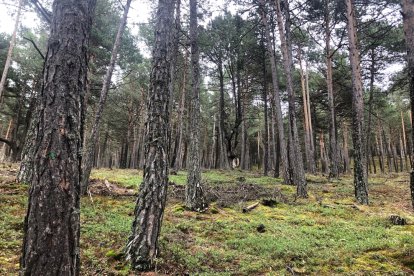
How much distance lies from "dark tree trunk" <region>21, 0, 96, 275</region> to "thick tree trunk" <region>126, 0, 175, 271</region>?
2.26m

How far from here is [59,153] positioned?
8.22 ft

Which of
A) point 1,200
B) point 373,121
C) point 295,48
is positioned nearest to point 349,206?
point 1,200

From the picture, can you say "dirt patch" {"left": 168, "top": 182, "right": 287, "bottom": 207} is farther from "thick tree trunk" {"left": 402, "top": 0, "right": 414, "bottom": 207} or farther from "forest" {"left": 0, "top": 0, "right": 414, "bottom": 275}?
"thick tree trunk" {"left": 402, "top": 0, "right": 414, "bottom": 207}

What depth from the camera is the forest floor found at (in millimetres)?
4863

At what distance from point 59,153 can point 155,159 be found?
2588mm

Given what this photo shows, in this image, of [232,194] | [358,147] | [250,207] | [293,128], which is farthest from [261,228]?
[293,128]

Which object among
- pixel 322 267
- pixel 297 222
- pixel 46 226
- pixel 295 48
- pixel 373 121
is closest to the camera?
pixel 46 226

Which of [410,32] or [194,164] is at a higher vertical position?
[410,32]

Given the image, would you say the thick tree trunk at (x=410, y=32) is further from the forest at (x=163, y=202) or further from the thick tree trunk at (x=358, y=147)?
the thick tree trunk at (x=358, y=147)

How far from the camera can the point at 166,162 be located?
16.9 feet

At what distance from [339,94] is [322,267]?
22407 mm

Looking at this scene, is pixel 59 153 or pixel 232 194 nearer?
pixel 59 153

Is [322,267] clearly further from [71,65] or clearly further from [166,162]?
[71,65]

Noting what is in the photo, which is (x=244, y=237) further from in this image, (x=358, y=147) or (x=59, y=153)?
(x=358, y=147)
